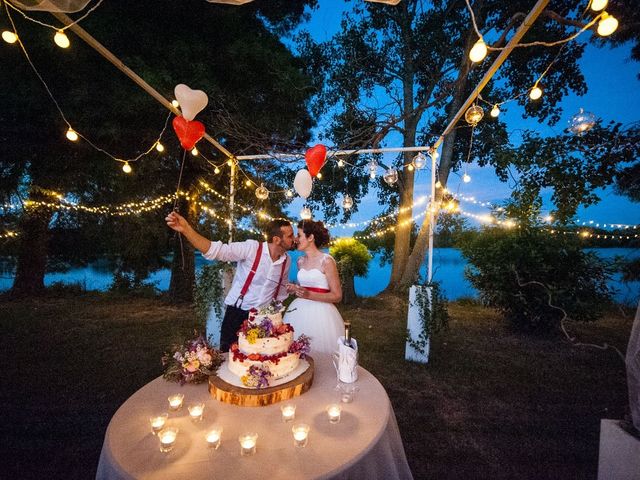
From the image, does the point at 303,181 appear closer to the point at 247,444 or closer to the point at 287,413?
the point at 287,413

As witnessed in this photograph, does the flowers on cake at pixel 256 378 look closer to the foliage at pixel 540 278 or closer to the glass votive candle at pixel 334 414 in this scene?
the glass votive candle at pixel 334 414

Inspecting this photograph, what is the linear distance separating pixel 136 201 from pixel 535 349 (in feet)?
32.5

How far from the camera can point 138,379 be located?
4254 mm

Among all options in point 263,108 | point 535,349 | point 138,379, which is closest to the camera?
point 138,379

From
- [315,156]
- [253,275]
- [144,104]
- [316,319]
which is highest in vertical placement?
[144,104]

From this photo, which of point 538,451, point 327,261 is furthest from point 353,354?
point 538,451

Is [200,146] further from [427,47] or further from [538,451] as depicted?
[538,451]

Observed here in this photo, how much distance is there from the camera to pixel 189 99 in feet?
10.4

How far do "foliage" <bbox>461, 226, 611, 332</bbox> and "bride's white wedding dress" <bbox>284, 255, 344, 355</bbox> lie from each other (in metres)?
4.13

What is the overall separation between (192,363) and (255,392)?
55 centimetres

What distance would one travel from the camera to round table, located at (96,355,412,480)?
1.39 m

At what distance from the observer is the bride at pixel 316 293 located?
3490 millimetres

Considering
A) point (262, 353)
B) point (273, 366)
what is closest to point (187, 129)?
point (262, 353)

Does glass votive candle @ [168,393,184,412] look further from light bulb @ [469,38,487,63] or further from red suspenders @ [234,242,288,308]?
light bulb @ [469,38,487,63]
